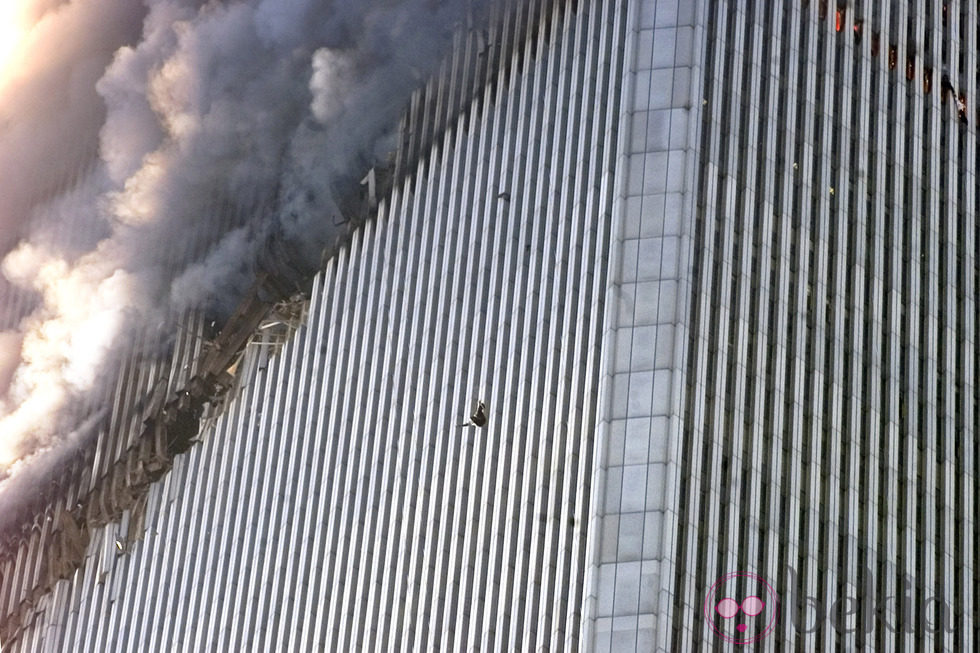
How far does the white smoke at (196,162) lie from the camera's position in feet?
462

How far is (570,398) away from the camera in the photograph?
403ft

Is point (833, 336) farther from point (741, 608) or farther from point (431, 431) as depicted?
point (431, 431)

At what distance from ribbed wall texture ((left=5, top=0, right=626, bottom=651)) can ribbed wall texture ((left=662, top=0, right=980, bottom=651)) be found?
207 inches

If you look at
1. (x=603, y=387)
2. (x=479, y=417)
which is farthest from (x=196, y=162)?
(x=603, y=387)

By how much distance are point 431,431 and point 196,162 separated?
25118mm

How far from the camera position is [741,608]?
11869 centimetres

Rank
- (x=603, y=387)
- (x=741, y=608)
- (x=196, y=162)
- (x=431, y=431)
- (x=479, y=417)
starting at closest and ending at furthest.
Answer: (x=741, y=608)
(x=603, y=387)
(x=479, y=417)
(x=431, y=431)
(x=196, y=162)

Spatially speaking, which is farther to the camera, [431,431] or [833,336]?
[431,431]

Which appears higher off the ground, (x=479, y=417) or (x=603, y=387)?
(x=603, y=387)

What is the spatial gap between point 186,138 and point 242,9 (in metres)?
7.43

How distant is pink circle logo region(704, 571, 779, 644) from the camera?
118 m

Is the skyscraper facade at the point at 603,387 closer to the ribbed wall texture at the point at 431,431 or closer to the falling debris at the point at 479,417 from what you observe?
the ribbed wall texture at the point at 431,431

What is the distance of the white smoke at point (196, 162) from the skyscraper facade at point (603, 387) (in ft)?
8.03

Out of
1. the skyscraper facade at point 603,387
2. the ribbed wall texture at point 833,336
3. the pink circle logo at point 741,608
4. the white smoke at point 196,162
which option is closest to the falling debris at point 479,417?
the skyscraper facade at point 603,387
